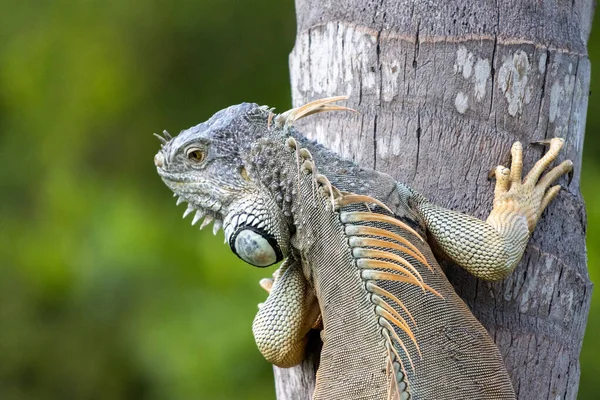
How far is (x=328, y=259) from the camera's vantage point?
296 cm

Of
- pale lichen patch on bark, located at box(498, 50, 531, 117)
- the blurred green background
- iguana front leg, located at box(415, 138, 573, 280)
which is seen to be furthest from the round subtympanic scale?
the blurred green background

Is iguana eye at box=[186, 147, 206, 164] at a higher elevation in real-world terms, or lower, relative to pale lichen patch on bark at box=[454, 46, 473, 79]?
lower

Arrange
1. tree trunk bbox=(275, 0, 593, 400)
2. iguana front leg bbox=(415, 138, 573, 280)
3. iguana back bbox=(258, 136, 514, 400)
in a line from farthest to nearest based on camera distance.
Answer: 1. tree trunk bbox=(275, 0, 593, 400)
2. iguana front leg bbox=(415, 138, 573, 280)
3. iguana back bbox=(258, 136, 514, 400)

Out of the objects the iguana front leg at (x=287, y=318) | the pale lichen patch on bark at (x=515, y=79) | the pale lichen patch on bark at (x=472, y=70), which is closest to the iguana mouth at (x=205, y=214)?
the iguana front leg at (x=287, y=318)

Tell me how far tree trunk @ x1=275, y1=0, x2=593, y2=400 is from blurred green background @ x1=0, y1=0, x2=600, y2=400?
3402 mm

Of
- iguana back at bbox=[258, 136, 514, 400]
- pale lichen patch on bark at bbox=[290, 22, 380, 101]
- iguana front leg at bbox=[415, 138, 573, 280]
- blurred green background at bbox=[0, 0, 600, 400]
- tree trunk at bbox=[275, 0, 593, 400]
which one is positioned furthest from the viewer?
blurred green background at bbox=[0, 0, 600, 400]

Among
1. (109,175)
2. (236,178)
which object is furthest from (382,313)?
(109,175)

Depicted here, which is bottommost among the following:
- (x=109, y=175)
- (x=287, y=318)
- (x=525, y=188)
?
(x=109, y=175)

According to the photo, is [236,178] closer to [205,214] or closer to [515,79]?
[205,214]

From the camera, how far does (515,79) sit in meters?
3.15

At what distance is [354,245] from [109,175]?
5044mm

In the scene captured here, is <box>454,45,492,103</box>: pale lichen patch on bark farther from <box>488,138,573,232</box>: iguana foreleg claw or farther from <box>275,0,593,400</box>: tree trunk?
<box>488,138,573,232</box>: iguana foreleg claw

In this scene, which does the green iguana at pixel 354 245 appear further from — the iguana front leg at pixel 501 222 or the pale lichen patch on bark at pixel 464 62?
the pale lichen patch on bark at pixel 464 62

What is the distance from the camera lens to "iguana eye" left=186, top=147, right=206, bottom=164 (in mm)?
3115
